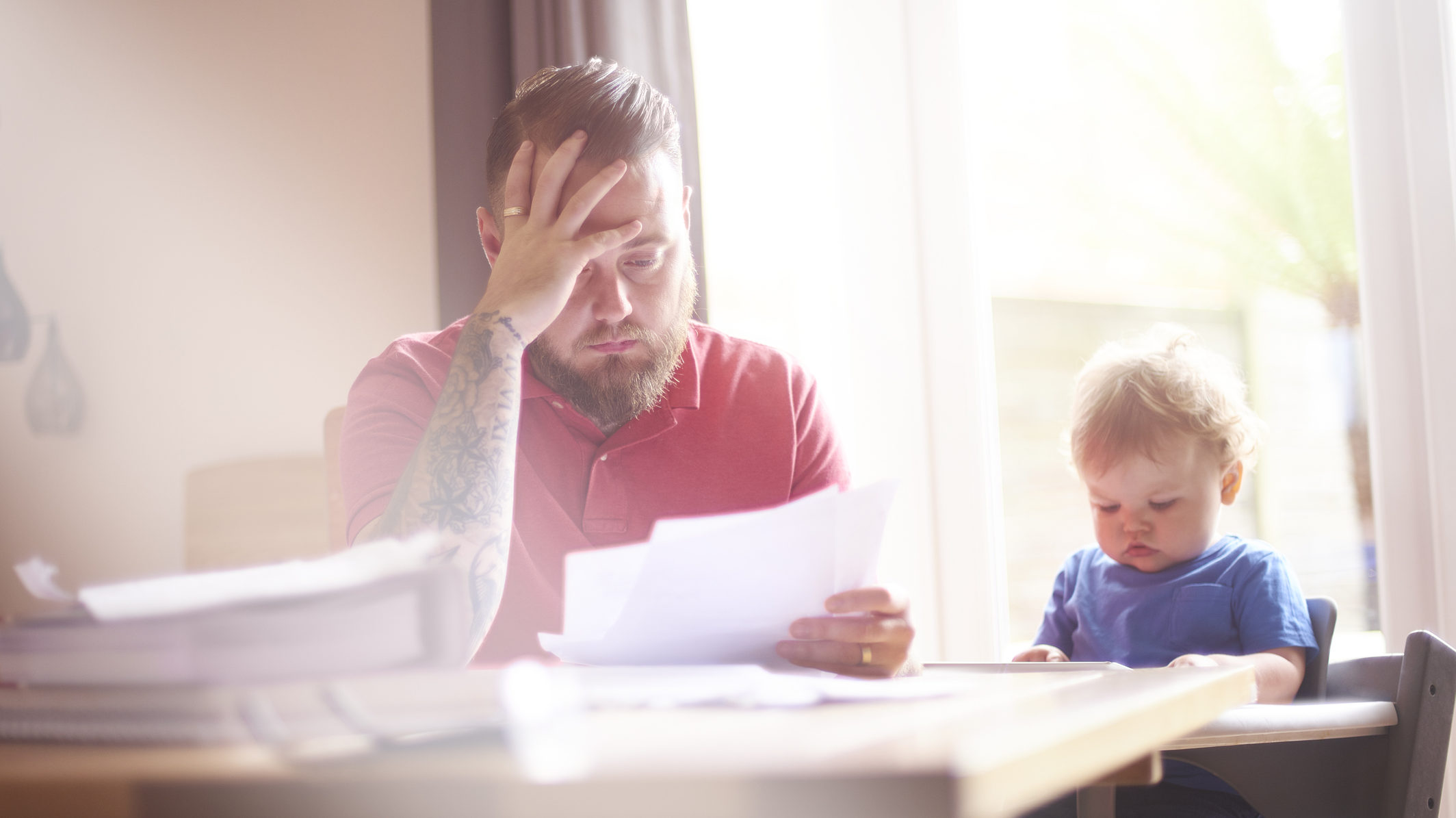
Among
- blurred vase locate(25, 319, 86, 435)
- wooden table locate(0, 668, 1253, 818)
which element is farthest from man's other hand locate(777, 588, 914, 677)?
blurred vase locate(25, 319, 86, 435)

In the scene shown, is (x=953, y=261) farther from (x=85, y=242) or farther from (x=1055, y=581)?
(x=85, y=242)

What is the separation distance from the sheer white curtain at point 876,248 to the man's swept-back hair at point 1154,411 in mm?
620

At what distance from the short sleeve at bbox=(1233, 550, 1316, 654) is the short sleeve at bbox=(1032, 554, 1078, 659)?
0.26m

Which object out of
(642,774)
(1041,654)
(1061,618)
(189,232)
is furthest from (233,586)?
(189,232)

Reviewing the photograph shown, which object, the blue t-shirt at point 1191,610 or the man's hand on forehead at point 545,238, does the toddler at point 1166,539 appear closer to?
the blue t-shirt at point 1191,610

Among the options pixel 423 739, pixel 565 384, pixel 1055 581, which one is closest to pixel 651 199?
pixel 565 384

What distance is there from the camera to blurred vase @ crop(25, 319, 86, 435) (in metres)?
2.07

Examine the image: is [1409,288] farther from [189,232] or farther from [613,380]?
[189,232]

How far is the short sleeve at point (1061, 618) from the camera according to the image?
1512 millimetres

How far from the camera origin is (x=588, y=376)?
1330 mm

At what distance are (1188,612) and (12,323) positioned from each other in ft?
7.50

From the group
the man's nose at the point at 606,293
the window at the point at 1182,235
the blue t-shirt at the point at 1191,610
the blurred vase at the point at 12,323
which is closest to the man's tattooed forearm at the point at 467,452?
the man's nose at the point at 606,293

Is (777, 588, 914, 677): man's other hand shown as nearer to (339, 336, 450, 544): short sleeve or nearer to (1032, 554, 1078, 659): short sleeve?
(339, 336, 450, 544): short sleeve

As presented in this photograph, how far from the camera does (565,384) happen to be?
1.34 m
